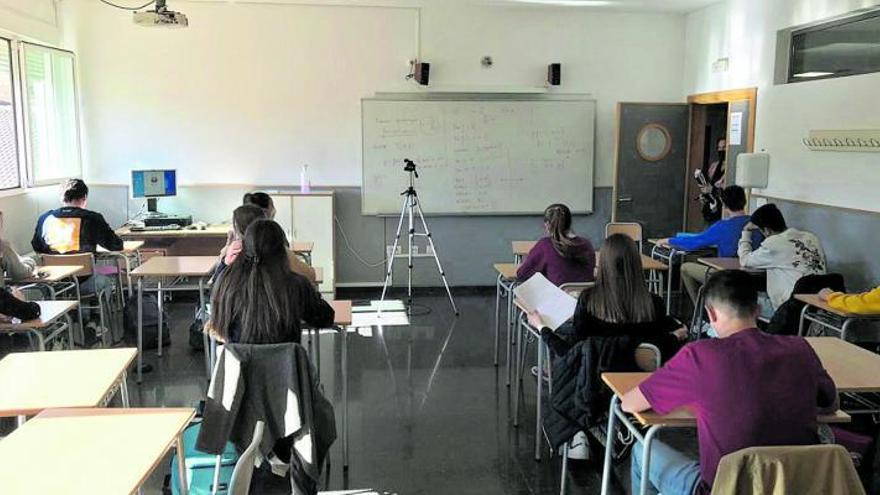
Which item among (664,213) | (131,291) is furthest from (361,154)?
(664,213)

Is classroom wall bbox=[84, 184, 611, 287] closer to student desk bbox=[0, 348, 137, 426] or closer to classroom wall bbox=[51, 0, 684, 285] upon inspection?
classroom wall bbox=[51, 0, 684, 285]

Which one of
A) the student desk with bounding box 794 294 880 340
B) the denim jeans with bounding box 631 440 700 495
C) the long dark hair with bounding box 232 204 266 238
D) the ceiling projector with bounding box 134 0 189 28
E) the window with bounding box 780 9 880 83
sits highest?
the ceiling projector with bounding box 134 0 189 28

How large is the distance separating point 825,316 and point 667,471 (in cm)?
258

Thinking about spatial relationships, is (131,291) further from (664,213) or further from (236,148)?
(664,213)

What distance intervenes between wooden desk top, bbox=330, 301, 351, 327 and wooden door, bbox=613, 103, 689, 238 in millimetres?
4636

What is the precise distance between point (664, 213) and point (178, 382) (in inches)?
209

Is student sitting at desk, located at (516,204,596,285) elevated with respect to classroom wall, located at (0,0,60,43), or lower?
lower

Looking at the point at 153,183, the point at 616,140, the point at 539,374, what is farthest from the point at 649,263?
the point at 153,183

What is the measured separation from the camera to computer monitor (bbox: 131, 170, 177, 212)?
22.7ft

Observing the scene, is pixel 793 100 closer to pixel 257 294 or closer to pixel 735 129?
pixel 735 129

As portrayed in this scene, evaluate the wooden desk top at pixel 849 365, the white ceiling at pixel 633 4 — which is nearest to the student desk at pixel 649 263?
the wooden desk top at pixel 849 365

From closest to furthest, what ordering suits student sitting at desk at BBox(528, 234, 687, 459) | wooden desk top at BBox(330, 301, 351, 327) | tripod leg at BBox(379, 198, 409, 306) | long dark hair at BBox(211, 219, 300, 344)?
long dark hair at BBox(211, 219, 300, 344), student sitting at desk at BBox(528, 234, 687, 459), wooden desk top at BBox(330, 301, 351, 327), tripod leg at BBox(379, 198, 409, 306)

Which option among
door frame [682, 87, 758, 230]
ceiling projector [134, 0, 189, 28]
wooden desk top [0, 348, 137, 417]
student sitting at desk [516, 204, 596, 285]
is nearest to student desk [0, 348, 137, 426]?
wooden desk top [0, 348, 137, 417]

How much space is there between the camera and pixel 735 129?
6.67m
